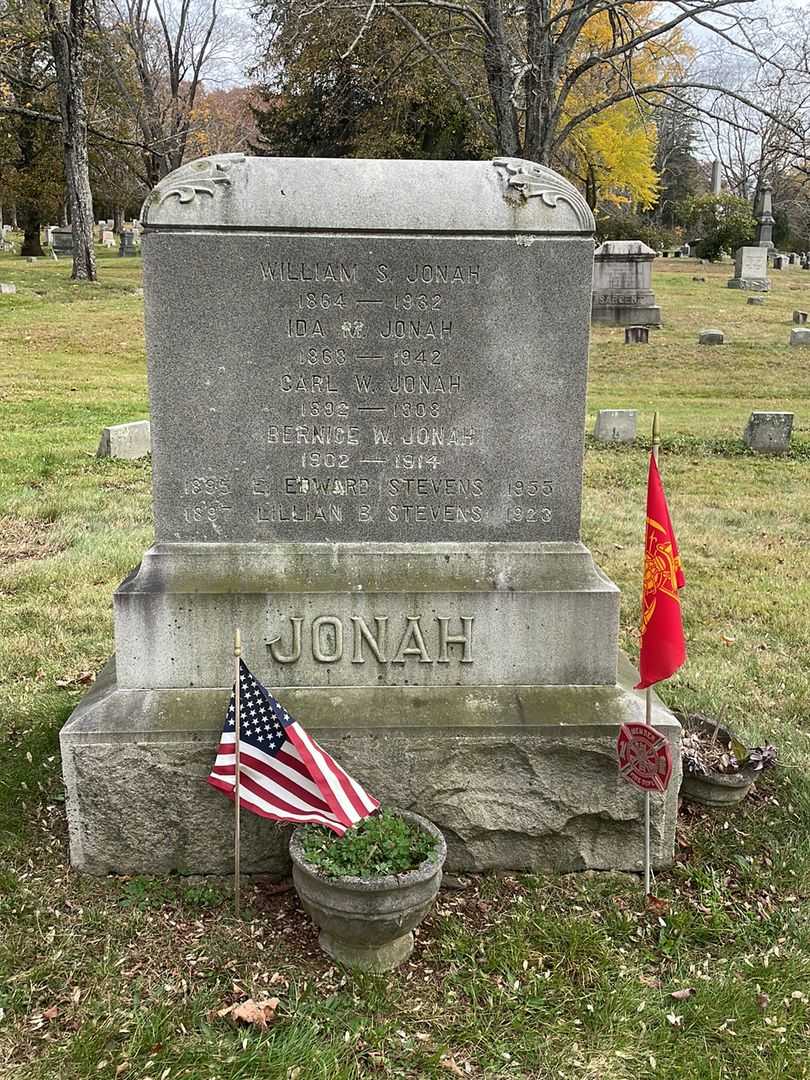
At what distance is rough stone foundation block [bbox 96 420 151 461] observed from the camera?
425 inches

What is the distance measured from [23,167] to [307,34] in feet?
87.4

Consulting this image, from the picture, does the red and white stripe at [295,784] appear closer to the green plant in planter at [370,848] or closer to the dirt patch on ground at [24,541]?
the green plant in planter at [370,848]

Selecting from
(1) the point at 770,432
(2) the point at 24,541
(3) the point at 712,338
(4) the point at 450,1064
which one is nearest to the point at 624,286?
(3) the point at 712,338

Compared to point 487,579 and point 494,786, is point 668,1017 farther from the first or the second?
point 487,579

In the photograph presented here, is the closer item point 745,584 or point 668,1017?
point 668,1017

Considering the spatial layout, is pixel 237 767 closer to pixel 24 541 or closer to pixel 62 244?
pixel 24 541

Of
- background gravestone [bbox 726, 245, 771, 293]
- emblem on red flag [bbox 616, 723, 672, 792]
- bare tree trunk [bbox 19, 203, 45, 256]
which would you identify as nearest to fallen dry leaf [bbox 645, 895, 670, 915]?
emblem on red flag [bbox 616, 723, 672, 792]

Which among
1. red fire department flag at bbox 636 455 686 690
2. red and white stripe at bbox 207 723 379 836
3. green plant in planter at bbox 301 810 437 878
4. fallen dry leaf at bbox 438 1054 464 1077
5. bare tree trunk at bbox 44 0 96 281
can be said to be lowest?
fallen dry leaf at bbox 438 1054 464 1077

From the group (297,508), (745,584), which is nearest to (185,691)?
(297,508)

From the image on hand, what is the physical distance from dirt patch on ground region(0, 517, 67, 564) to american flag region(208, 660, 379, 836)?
4.47 meters

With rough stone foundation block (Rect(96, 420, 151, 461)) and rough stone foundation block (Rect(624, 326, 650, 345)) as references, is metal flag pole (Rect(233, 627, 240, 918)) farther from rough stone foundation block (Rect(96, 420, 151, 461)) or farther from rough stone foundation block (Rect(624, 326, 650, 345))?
rough stone foundation block (Rect(624, 326, 650, 345))

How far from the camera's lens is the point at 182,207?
359 cm

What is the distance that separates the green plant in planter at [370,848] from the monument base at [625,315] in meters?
24.1

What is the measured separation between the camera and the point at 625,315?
26.2m
